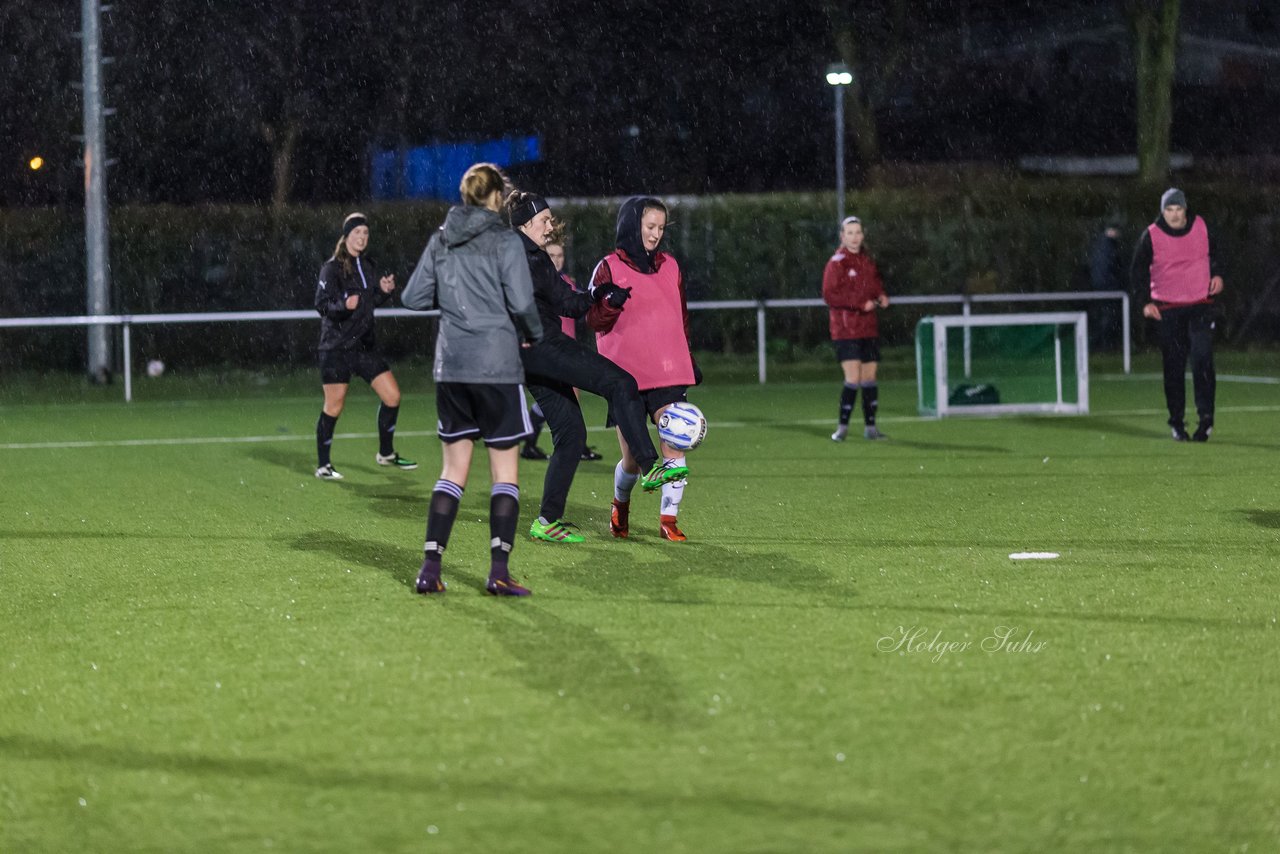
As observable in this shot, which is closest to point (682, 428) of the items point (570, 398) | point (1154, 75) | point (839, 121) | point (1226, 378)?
point (570, 398)

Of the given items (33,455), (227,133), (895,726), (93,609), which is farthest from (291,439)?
(227,133)

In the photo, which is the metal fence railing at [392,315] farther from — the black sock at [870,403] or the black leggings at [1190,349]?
the black leggings at [1190,349]

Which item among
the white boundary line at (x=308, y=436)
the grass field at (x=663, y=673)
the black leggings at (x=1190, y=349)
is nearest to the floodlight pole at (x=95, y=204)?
the white boundary line at (x=308, y=436)

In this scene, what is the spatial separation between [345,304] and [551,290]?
408 centimetres

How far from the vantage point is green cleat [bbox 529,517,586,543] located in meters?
8.87

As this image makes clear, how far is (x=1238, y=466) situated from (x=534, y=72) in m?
27.7

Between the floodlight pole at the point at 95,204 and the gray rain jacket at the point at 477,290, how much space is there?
17284mm

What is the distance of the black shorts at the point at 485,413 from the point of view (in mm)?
7152

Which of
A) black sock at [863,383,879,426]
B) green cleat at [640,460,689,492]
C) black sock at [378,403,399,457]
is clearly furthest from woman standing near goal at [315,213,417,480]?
black sock at [863,383,879,426]

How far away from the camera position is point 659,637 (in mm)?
6285

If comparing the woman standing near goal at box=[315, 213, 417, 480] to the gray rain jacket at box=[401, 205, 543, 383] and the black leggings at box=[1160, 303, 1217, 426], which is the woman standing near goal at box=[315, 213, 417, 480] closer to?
the gray rain jacket at box=[401, 205, 543, 383]

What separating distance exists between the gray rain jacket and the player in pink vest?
1.54 m

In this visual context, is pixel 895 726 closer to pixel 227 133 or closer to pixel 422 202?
pixel 422 202

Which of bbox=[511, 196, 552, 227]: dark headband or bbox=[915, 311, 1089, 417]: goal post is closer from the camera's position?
bbox=[511, 196, 552, 227]: dark headband
